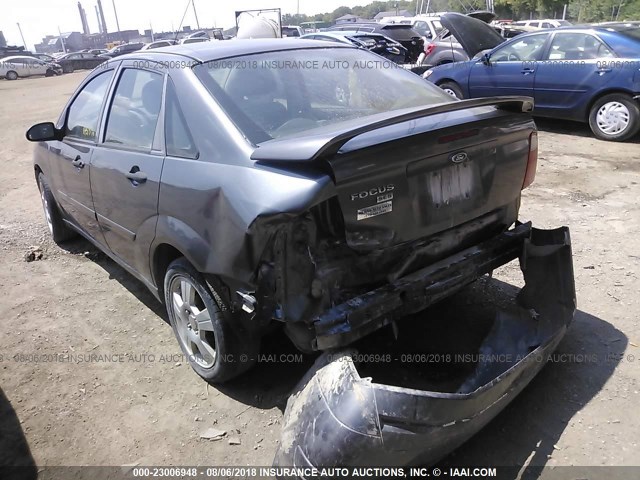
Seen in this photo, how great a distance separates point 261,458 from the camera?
247 cm

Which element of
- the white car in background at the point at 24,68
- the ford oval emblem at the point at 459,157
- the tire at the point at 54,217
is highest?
the ford oval emblem at the point at 459,157

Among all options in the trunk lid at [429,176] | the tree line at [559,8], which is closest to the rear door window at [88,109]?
the trunk lid at [429,176]

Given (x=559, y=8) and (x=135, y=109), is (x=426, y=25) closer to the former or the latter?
(x=135, y=109)

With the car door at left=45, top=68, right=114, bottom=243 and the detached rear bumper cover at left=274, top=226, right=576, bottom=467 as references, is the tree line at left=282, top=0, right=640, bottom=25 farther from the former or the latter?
the detached rear bumper cover at left=274, top=226, right=576, bottom=467

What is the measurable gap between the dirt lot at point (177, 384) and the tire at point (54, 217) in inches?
11.6

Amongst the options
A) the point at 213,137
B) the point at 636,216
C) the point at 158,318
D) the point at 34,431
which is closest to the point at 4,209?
the point at 158,318

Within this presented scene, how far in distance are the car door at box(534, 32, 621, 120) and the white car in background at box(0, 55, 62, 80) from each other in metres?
33.6

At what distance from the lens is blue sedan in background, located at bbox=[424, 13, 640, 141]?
24.0ft

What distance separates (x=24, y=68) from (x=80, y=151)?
3459 cm

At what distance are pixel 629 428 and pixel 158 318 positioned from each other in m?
2.93

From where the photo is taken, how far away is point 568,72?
25.7 feet

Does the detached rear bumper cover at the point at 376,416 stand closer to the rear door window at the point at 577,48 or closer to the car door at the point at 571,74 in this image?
the car door at the point at 571,74

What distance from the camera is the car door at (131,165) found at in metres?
2.92

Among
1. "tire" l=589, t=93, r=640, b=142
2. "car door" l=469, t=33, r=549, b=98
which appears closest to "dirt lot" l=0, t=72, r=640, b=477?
"tire" l=589, t=93, r=640, b=142
